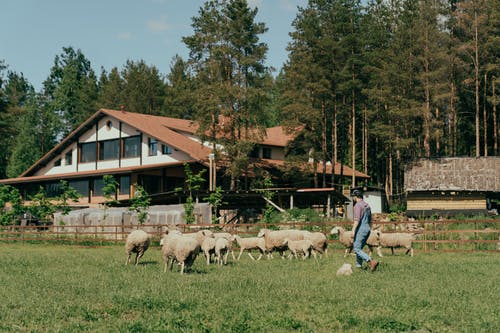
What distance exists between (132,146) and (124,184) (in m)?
3.63

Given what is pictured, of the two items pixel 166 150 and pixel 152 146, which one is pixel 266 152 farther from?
pixel 152 146

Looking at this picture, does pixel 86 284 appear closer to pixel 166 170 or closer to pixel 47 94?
pixel 166 170

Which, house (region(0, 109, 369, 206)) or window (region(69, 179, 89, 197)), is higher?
house (region(0, 109, 369, 206))

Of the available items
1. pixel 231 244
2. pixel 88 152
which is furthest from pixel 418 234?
pixel 88 152

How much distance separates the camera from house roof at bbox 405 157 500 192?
154 ft

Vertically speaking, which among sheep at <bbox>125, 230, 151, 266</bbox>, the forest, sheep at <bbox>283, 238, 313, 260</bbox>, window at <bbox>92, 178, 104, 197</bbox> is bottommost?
sheep at <bbox>283, 238, 313, 260</bbox>

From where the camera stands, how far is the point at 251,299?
10.9m

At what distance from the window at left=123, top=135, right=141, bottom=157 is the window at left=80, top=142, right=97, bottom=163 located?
375 cm

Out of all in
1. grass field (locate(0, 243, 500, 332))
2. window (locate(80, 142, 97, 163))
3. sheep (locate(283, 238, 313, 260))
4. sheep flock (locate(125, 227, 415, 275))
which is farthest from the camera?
window (locate(80, 142, 97, 163))

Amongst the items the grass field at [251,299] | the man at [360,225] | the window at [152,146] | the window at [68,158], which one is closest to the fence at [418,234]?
the grass field at [251,299]

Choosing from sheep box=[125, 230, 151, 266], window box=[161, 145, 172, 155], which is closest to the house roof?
window box=[161, 145, 172, 155]

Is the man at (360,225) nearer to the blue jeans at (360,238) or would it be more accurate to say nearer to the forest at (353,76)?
the blue jeans at (360,238)

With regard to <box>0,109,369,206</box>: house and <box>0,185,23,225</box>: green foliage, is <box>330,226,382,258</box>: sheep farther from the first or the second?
<box>0,185,23,225</box>: green foliage

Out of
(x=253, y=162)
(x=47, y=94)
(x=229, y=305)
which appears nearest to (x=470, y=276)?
(x=229, y=305)
